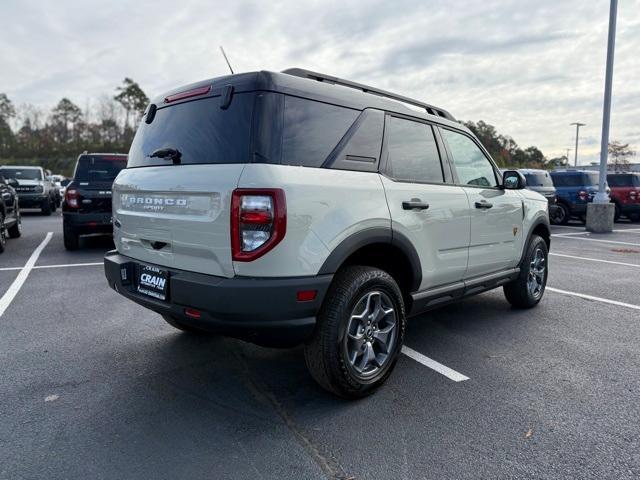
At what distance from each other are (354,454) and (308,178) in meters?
1.46

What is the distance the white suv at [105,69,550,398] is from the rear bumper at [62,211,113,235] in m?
5.52

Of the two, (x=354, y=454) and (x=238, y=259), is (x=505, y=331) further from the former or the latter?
(x=238, y=259)

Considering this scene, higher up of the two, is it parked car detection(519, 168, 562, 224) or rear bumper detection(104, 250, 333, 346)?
parked car detection(519, 168, 562, 224)

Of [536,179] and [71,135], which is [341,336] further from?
[71,135]

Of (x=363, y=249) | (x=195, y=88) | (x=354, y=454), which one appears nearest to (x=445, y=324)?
(x=363, y=249)

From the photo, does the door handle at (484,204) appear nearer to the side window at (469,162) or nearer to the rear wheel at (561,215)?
the side window at (469,162)

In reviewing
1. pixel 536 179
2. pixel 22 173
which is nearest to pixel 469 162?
pixel 536 179

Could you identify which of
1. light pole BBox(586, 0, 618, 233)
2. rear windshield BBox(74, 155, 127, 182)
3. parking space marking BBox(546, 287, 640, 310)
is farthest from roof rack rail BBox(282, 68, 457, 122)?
light pole BBox(586, 0, 618, 233)

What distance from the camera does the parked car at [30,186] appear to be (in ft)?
55.1

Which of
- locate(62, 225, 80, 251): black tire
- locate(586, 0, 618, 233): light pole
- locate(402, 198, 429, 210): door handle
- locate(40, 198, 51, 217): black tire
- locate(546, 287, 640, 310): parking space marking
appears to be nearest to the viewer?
Result: locate(402, 198, 429, 210): door handle

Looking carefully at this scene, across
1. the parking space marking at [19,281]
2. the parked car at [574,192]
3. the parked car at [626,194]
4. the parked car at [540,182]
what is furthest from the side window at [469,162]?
the parked car at [626,194]

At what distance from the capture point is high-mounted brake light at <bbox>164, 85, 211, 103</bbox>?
3080 mm

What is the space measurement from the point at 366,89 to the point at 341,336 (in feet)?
5.91

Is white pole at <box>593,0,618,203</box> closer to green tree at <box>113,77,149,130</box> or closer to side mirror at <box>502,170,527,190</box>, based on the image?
side mirror at <box>502,170,527,190</box>
